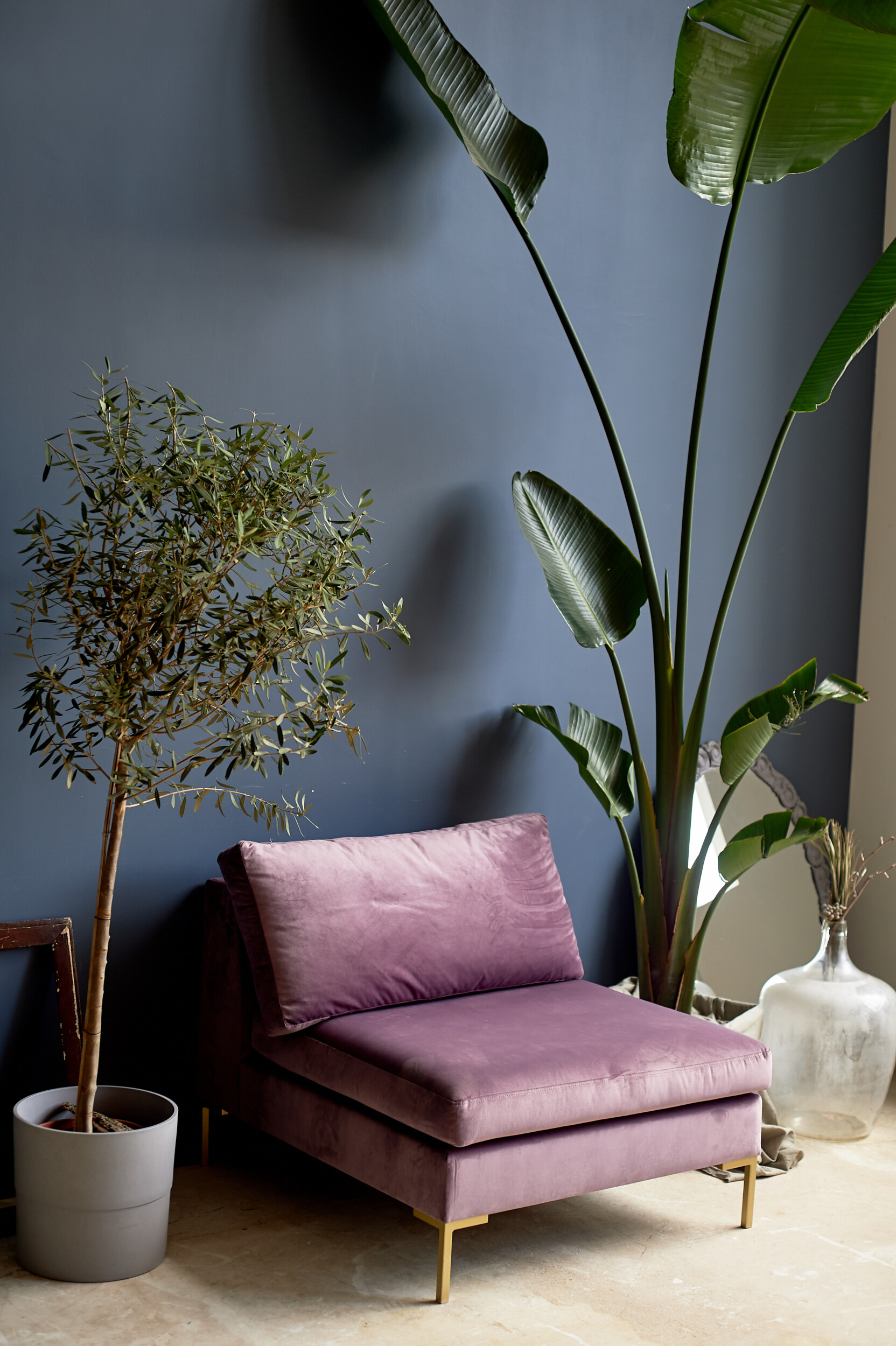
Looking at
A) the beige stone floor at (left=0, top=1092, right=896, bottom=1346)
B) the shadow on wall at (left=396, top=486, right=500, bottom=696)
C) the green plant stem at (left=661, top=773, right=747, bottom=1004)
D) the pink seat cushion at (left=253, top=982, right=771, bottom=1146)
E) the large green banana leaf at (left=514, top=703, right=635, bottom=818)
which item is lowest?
the beige stone floor at (left=0, top=1092, right=896, bottom=1346)

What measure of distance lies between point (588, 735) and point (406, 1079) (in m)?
1.19

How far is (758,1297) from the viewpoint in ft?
8.26

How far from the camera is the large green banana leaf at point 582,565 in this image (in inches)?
131

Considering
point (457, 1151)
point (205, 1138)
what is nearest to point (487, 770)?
point (205, 1138)

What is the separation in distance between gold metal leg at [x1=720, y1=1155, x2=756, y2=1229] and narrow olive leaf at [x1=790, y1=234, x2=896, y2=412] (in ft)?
5.67

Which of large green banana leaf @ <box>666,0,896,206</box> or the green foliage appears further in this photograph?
large green banana leaf @ <box>666,0,896,206</box>

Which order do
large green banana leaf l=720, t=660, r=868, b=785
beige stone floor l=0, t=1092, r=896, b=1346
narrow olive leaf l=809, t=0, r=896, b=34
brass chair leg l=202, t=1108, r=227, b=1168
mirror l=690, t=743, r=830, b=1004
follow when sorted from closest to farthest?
beige stone floor l=0, t=1092, r=896, b=1346 → narrow olive leaf l=809, t=0, r=896, b=34 → brass chair leg l=202, t=1108, r=227, b=1168 → large green banana leaf l=720, t=660, r=868, b=785 → mirror l=690, t=743, r=830, b=1004

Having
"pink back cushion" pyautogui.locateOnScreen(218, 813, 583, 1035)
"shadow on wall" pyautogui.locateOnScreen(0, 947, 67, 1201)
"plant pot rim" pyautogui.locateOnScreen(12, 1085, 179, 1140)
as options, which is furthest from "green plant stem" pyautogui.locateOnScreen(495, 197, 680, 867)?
"shadow on wall" pyautogui.locateOnScreen(0, 947, 67, 1201)

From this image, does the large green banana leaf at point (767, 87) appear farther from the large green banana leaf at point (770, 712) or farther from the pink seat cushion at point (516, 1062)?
the pink seat cushion at point (516, 1062)

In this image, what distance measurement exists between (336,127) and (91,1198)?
244 cm

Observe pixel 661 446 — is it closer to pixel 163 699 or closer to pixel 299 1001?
pixel 163 699

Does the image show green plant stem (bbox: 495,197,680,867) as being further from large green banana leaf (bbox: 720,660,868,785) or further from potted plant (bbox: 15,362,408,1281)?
potted plant (bbox: 15,362,408,1281)

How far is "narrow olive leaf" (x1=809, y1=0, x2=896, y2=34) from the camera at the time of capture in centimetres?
262

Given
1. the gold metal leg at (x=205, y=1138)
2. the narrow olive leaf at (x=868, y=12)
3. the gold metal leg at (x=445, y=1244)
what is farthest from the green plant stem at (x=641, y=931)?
the narrow olive leaf at (x=868, y=12)
